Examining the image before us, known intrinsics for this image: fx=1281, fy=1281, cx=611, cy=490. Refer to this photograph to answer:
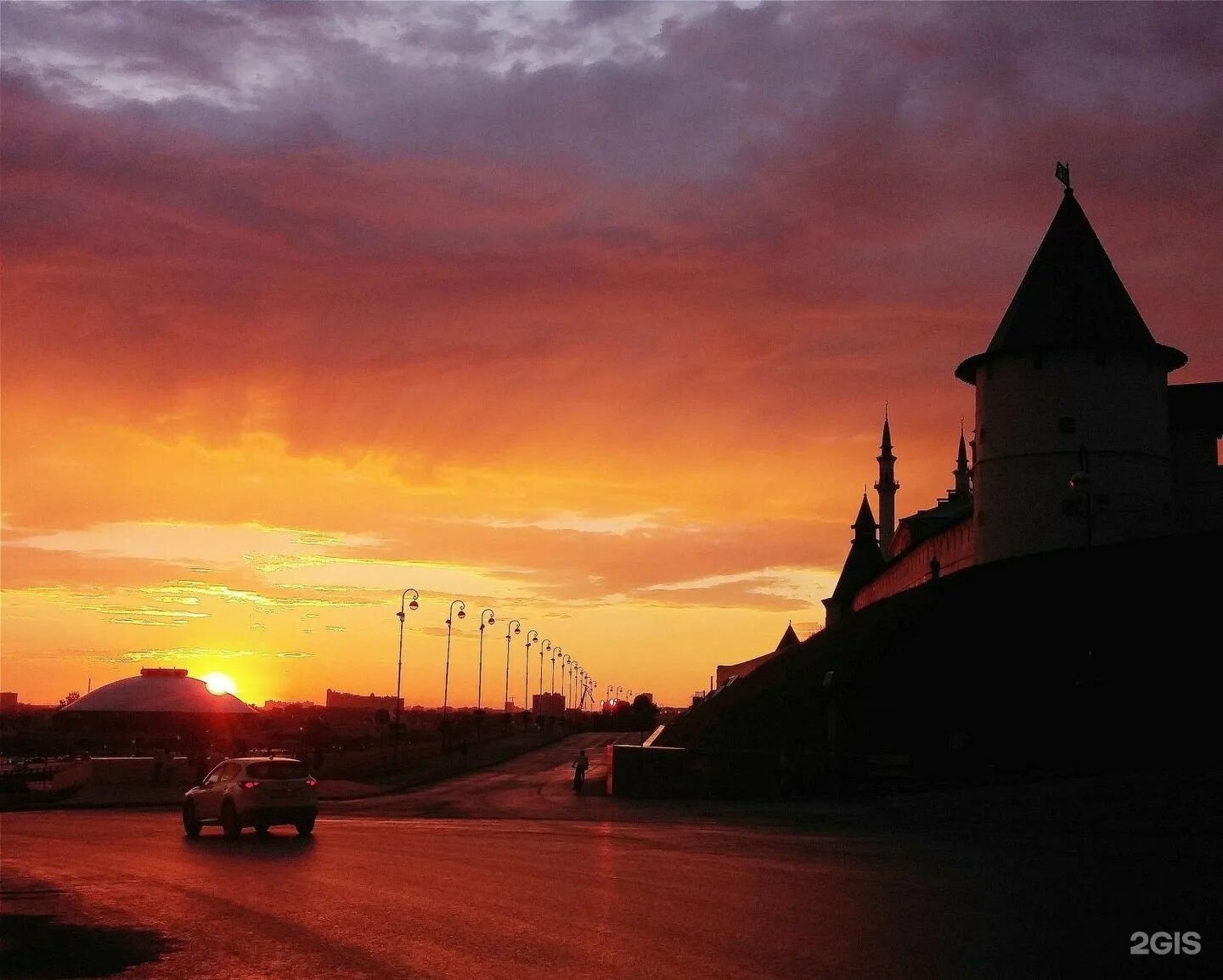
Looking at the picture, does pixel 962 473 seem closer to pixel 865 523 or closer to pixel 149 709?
pixel 865 523

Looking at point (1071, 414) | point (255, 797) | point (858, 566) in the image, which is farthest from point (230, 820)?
point (858, 566)

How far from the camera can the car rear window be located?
24.1m

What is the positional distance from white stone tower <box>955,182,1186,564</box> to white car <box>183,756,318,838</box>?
35.9m

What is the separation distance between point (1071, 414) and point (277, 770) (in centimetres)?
3933

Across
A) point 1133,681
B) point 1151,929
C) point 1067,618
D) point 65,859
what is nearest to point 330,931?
point 1151,929

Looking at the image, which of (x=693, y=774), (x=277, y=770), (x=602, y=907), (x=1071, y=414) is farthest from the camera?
(x=1071, y=414)

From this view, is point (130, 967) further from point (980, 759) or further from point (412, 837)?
point (980, 759)

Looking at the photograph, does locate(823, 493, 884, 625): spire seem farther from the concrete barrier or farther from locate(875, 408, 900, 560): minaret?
the concrete barrier

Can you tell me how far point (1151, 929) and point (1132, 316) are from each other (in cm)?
4788

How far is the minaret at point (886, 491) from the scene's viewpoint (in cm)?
11869

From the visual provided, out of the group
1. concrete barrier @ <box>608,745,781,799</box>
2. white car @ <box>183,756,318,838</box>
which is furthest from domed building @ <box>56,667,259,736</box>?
white car @ <box>183,756,318,838</box>

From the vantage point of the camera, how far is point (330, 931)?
38.0 ft

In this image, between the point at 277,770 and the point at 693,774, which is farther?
the point at 693,774

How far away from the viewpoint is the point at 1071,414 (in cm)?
5316
